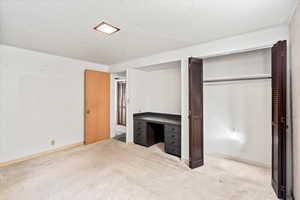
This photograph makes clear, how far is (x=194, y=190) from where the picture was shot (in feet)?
6.79

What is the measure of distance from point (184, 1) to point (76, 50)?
8.27ft

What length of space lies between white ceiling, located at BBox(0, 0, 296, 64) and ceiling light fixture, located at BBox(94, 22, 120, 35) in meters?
0.08

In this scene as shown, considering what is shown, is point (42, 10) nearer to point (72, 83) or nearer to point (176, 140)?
point (72, 83)

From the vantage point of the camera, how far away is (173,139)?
3.33 metres

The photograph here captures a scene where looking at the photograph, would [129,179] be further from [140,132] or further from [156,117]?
[156,117]

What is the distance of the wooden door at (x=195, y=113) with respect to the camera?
8.82 ft

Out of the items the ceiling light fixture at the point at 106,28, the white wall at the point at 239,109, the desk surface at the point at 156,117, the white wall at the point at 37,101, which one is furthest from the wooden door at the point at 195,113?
the white wall at the point at 37,101

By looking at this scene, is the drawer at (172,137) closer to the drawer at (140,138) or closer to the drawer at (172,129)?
the drawer at (172,129)

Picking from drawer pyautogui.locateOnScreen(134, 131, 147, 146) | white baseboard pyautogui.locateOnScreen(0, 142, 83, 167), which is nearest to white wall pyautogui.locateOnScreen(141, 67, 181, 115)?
drawer pyautogui.locateOnScreen(134, 131, 147, 146)

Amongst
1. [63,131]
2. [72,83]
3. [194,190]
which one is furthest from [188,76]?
[63,131]

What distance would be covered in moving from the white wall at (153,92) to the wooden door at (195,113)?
3.78 ft

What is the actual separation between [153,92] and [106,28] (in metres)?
2.66

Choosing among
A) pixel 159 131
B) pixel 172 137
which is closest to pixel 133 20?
pixel 172 137

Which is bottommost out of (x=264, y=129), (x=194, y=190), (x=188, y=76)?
(x=194, y=190)
